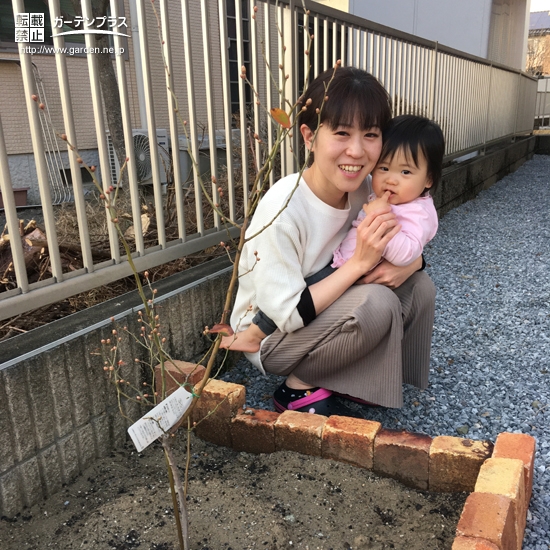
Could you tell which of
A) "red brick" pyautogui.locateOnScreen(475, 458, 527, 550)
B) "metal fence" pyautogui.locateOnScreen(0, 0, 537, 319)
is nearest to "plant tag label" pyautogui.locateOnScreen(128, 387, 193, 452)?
"metal fence" pyautogui.locateOnScreen(0, 0, 537, 319)

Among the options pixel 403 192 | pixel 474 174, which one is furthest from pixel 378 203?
pixel 474 174

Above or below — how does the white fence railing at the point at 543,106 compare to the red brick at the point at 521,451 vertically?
above

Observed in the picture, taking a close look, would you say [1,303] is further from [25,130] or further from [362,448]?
[25,130]

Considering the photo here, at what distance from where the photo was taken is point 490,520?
128 cm

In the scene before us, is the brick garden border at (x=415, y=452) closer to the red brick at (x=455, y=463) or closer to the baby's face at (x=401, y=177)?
the red brick at (x=455, y=463)

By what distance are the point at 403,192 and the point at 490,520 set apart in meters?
1.24

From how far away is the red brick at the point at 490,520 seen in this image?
125 centimetres

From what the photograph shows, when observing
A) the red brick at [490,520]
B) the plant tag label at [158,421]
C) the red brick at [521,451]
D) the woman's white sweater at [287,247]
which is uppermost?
the woman's white sweater at [287,247]

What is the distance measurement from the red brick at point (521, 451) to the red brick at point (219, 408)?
0.87 metres

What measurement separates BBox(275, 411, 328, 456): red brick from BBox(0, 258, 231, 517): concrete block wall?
580 millimetres

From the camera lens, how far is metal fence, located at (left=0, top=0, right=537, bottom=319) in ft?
5.94

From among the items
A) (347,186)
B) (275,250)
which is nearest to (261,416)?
(275,250)

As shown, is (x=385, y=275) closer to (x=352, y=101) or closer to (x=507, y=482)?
(x=352, y=101)

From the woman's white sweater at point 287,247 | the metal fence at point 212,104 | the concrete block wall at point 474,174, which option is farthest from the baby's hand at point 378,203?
the concrete block wall at point 474,174
